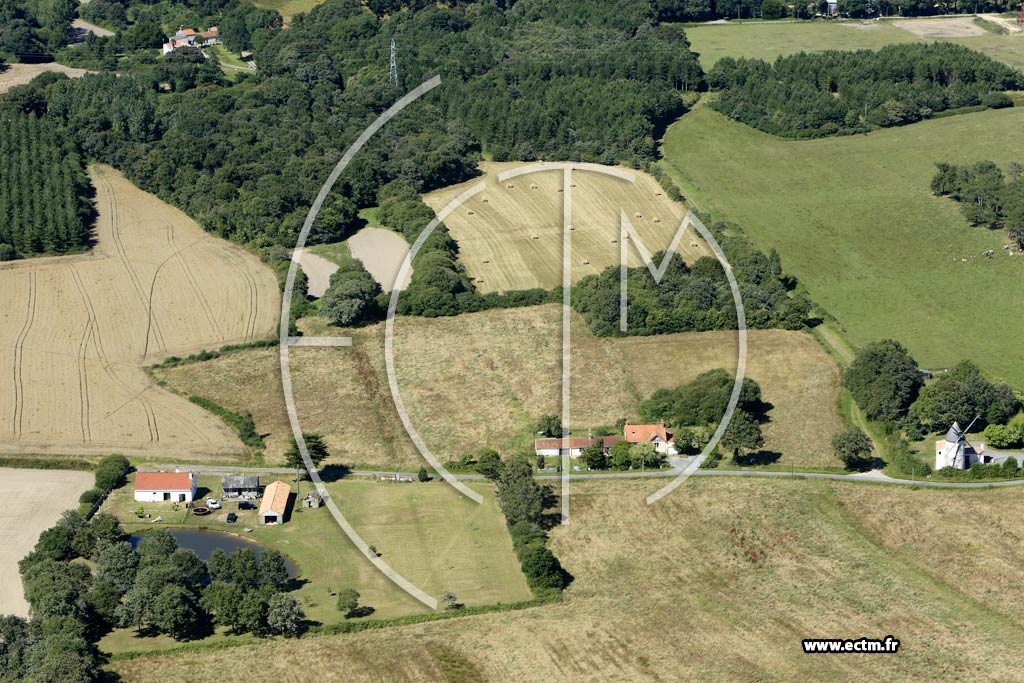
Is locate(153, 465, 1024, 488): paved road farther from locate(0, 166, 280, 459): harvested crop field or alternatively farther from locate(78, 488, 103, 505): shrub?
locate(78, 488, 103, 505): shrub

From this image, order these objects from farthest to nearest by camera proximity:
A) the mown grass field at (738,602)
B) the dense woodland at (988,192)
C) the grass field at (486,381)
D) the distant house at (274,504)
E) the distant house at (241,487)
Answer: the dense woodland at (988,192) < the grass field at (486,381) < the distant house at (241,487) < the distant house at (274,504) < the mown grass field at (738,602)

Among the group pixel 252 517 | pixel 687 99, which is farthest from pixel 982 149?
pixel 252 517

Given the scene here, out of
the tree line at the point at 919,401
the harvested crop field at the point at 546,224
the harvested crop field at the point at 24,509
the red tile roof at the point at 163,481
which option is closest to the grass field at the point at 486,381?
the tree line at the point at 919,401

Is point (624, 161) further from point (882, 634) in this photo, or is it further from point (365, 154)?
point (882, 634)

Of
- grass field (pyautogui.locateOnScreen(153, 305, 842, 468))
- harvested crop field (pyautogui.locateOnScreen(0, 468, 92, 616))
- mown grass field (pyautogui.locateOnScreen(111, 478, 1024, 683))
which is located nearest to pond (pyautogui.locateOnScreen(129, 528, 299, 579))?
harvested crop field (pyautogui.locateOnScreen(0, 468, 92, 616))

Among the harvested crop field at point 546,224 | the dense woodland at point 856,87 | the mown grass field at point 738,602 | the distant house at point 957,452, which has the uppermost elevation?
the dense woodland at point 856,87

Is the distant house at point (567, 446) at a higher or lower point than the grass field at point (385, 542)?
higher

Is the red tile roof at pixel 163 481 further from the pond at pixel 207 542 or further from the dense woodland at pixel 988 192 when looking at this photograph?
the dense woodland at pixel 988 192
